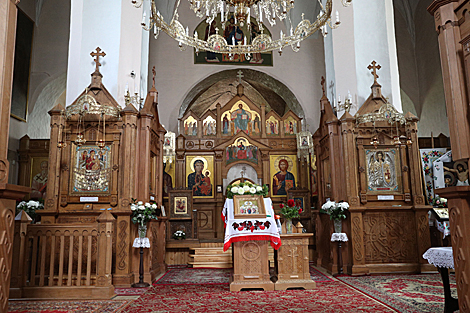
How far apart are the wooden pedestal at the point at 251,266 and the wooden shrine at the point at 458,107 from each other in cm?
339

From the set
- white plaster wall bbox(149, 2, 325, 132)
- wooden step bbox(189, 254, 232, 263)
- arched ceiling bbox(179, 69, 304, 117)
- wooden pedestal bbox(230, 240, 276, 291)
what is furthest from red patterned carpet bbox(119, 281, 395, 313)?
arched ceiling bbox(179, 69, 304, 117)

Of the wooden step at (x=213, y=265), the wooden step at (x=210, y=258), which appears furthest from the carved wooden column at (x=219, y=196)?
the wooden step at (x=213, y=265)

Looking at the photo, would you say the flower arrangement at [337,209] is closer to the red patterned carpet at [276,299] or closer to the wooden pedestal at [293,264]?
the red patterned carpet at [276,299]

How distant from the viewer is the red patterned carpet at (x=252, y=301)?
185 inches

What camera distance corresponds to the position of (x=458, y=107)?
337 centimetres

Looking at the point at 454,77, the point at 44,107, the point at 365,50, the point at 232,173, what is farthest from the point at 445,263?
the point at 44,107

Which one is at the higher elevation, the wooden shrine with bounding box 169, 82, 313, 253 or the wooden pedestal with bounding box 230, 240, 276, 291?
the wooden shrine with bounding box 169, 82, 313, 253

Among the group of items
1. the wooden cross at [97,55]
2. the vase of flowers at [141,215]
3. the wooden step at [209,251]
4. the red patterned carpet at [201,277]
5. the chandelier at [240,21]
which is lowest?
the red patterned carpet at [201,277]

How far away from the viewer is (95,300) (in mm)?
5301

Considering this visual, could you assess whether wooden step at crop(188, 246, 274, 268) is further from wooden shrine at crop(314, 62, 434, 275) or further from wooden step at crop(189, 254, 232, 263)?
wooden shrine at crop(314, 62, 434, 275)

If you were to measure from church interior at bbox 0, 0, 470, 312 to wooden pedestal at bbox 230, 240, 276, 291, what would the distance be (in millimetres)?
23

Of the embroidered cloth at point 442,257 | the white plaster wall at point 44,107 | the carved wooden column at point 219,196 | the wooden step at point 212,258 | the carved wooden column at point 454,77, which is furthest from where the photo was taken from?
the carved wooden column at point 219,196

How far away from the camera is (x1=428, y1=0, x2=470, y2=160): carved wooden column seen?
333cm

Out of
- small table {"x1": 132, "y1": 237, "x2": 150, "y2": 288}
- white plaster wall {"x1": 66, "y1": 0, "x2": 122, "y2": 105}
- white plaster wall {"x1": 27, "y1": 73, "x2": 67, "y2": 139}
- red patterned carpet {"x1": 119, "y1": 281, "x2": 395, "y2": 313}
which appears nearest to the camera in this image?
red patterned carpet {"x1": 119, "y1": 281, "x2": 395, "y2": 313}
